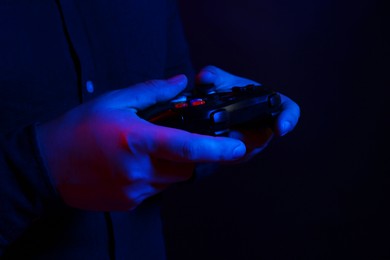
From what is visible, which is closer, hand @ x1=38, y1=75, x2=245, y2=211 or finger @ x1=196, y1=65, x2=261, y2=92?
hand @ x1=38, y1=75, x2=245, y2=211

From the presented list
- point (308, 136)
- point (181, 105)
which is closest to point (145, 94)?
point (181, 105)

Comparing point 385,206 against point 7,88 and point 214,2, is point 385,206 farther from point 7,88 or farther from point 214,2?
point 7,88

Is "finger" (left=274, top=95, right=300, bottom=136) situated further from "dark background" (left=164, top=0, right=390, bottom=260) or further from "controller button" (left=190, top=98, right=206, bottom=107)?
"dark background" (left=164, top=0, right=390, bottom=260)

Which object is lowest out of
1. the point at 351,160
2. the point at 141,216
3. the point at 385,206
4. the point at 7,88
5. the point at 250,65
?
the point at 385,206

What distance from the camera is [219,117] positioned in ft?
1.28

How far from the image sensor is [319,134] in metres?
1.04

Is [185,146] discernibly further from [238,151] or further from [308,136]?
[308,136]

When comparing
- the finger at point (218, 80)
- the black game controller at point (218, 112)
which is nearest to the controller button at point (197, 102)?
the black game controller at point (218, 112)

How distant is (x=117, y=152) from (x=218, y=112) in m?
0.11

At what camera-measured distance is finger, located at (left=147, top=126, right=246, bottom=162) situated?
1.13 feet

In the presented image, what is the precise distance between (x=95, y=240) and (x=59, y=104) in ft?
0.68

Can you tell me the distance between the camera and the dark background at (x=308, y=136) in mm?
976

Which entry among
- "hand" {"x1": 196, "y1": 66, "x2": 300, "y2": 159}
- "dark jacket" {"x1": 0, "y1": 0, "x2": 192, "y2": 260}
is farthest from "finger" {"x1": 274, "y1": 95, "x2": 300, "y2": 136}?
"dark jacket" {"x1": 0, "y1": 0, "x2": 192, "y2": 260}

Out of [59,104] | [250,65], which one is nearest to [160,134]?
[59,104]
